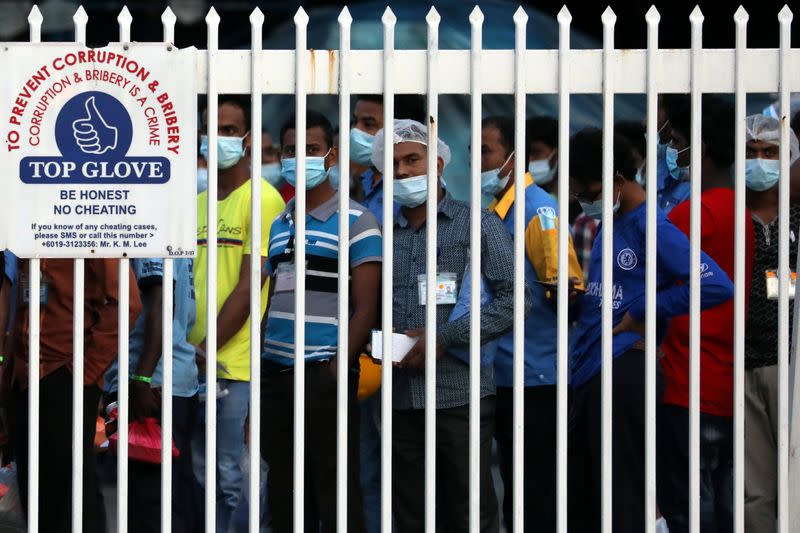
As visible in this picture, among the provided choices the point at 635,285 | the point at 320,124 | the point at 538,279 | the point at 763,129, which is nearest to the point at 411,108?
the point at 320,124

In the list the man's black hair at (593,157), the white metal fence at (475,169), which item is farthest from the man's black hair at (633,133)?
the white metal fence at (475,169)

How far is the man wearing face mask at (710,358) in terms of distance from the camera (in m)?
5.33

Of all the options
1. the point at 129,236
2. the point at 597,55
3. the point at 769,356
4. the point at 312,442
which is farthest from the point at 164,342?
the point at 769,356

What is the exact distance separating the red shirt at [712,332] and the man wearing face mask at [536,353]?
1.64 feet

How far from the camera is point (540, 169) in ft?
22.5

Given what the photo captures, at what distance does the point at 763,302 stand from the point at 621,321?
2.04 ft

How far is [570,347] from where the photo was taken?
585cm

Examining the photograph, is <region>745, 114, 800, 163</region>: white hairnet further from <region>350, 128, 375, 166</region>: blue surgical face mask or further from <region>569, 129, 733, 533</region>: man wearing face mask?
<region>350, 128, 375, 166</region>: blue surgical face mask

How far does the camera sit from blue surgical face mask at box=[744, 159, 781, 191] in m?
5.50

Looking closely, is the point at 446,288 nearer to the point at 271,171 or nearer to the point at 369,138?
the point at 369,138

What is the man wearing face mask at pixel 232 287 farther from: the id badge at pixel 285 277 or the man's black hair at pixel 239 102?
the id badge at pixel 285 277

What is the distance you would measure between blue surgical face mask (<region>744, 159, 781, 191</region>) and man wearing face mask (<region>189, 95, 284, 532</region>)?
199 centimetres

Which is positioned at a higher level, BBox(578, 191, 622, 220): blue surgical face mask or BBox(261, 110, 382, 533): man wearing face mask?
BBox(578, 191, 622, 220): blue surgical face mask

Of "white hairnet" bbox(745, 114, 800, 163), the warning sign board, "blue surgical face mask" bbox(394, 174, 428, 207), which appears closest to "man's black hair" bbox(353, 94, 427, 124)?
"blue surgical face mask" bbox(394, 174, 428, 207)
